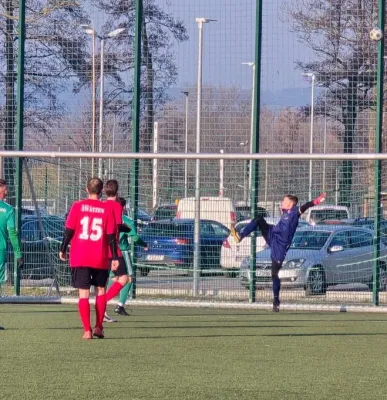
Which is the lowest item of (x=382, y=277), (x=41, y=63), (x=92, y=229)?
(x=382, y=277)

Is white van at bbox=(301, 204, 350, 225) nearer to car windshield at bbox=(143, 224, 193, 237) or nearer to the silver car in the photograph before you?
the silver car

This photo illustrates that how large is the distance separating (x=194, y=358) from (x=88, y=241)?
84.6 inches

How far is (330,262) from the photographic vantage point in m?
16.7

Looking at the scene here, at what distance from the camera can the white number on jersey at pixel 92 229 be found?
11219 millimetres

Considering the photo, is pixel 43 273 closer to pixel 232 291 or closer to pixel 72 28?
pixel 232 291

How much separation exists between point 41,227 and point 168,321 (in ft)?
11.8

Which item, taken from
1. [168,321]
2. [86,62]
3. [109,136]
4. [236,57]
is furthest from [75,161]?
[168,321]

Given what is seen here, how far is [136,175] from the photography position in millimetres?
17125

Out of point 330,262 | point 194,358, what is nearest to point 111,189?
point 194,358

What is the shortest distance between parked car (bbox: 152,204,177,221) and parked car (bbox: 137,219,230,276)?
0.24ft

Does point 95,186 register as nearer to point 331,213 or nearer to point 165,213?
point 165,213

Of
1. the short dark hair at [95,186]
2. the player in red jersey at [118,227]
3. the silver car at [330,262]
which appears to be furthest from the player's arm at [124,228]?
the silver car at [330,262]

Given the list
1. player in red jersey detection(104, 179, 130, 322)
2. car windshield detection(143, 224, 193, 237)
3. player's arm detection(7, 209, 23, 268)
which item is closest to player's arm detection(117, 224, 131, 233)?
player in red jersey detection(104, 179, 130, 322)

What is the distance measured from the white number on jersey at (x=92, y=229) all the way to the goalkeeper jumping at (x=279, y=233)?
4250 mm
